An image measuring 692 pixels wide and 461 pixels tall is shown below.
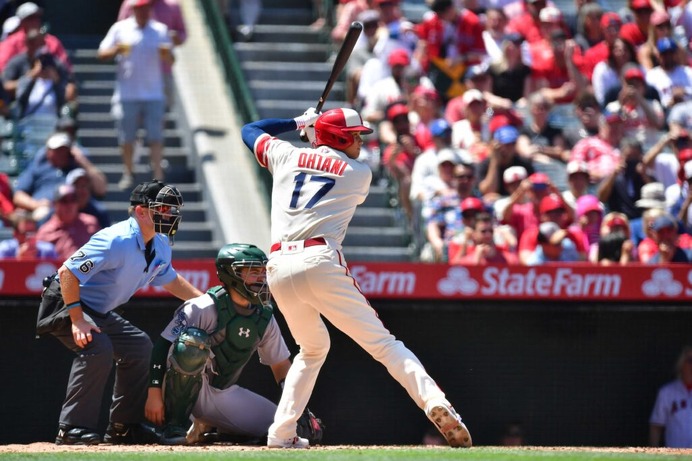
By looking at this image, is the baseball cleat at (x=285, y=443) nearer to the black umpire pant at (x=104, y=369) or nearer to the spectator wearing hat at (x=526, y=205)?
the black umpire pant at (x=104, y=369)

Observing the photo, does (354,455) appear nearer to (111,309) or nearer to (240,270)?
(240,270)

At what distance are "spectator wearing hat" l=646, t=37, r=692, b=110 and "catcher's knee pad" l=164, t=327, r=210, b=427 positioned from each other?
23.6 ft

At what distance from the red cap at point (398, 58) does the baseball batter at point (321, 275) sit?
534cm

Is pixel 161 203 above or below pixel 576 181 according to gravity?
above

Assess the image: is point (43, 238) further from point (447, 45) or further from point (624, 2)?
point (624, 2)

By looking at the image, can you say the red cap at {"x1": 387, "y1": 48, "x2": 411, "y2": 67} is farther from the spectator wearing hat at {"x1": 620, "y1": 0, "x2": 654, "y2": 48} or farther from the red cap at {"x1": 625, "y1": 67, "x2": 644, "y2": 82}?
the spectator wearing hat at {"x1": 620, "y1": 0, "x2": 654, "y2": 48}

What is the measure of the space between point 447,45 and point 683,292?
5.11m

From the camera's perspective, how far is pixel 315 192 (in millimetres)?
7121

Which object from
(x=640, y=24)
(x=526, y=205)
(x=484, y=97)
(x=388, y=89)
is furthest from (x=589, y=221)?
(x=640, y=24)

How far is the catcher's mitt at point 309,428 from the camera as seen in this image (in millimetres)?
7781

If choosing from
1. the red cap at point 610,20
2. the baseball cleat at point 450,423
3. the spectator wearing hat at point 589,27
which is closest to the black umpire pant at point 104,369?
the baseball cleat at point 450,423

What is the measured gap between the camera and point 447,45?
43.8 ft

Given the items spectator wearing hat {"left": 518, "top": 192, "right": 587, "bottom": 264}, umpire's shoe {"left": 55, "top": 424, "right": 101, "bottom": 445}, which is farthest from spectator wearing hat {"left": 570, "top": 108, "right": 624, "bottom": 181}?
umpire's shoe {"left": 55, "top": 424, "right": 101, "bottom": 445}

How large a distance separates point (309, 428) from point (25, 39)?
606 centimetres
